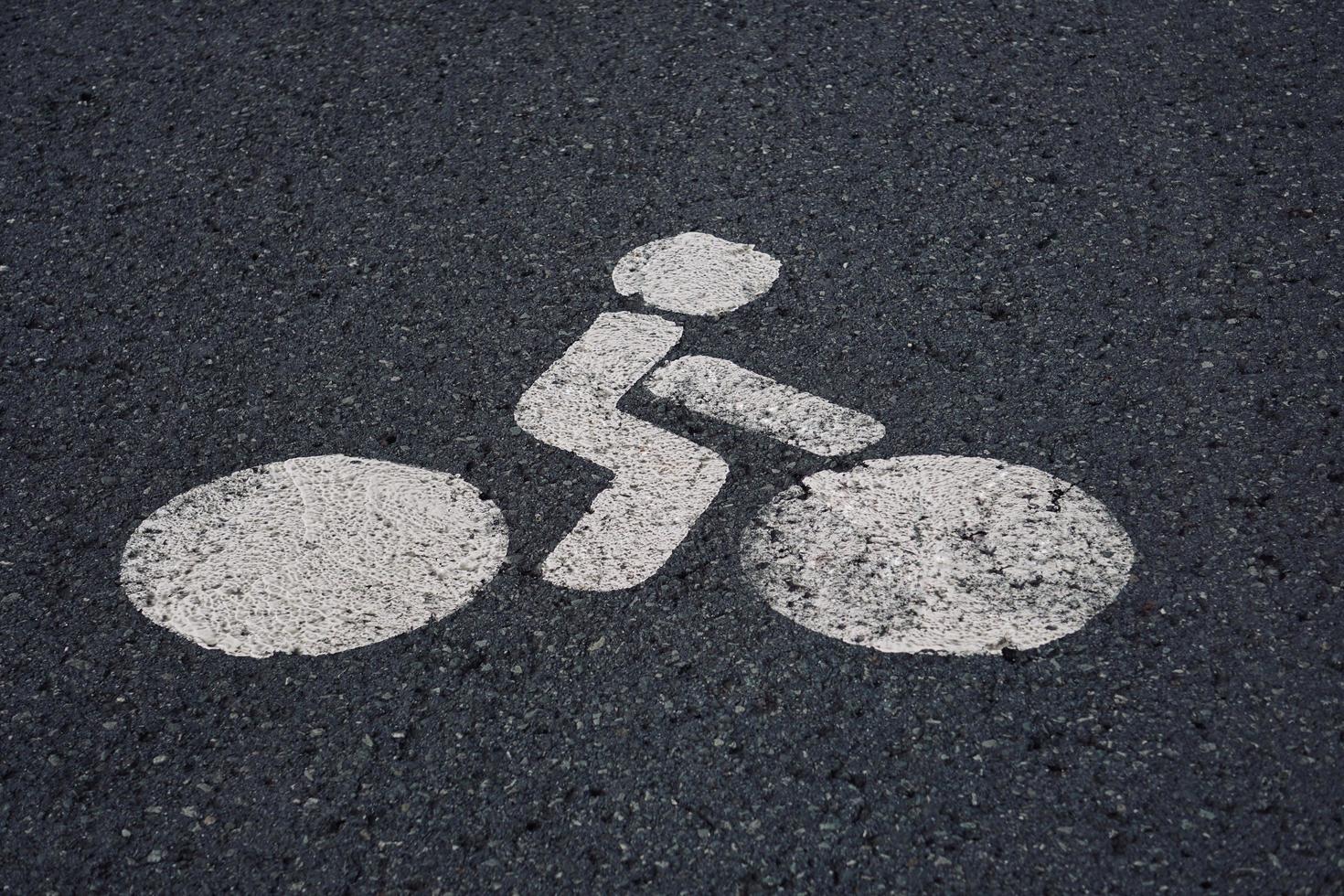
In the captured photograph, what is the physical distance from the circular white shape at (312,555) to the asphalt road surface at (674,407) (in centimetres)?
6

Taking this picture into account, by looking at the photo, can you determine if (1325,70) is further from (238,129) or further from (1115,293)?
(238,129)

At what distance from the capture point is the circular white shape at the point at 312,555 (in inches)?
100

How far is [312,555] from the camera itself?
8.84ft

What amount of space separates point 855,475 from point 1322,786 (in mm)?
1024

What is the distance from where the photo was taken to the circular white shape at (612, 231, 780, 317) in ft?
10.7

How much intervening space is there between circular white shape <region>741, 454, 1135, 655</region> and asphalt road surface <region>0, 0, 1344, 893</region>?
0.06 m

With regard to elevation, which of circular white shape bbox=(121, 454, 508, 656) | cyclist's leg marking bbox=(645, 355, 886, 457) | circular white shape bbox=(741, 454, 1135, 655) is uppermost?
cyclist's leg marking bbox=(645, 355, 886, 457)

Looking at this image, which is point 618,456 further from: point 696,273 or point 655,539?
point 696,273

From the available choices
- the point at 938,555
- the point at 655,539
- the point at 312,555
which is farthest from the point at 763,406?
the point at 312,555

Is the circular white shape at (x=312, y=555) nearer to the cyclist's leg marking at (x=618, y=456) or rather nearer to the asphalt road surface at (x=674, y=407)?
the asphalt road surface at (x=674, y=407)

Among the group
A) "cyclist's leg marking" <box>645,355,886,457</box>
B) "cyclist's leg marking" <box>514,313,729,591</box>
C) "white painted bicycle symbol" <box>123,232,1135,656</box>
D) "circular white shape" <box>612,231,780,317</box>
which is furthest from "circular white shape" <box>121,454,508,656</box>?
"circular white shape" <box>612,231,780,317</box>

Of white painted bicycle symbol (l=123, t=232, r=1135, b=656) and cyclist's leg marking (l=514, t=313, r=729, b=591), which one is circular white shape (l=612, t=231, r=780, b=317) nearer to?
cyclist's leg marking (l=514, t=313, r=729, b=591)

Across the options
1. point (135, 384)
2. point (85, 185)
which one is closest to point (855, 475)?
point (135, 384)

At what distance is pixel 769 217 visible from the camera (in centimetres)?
349
